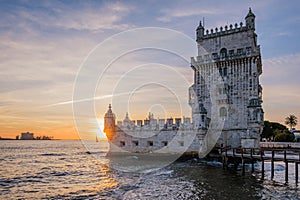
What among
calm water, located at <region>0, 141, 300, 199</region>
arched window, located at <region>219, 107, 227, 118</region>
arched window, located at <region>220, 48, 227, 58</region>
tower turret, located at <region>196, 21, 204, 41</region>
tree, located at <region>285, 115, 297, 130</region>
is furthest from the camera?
tree, located at <region>285, 115, 297, 130</region>

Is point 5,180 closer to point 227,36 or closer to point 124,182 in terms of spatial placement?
point 124,182

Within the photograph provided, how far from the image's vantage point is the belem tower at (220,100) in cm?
3956

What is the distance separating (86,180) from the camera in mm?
29312

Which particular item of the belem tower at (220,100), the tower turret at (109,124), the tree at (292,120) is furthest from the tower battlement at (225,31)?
the tree at (292,120)

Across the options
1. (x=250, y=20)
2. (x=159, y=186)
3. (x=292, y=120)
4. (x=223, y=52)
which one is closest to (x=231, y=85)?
(x=223, y=52)

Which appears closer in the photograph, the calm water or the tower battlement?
the calm water

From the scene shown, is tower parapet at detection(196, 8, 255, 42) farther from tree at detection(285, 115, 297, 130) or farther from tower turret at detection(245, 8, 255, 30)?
tree at detection(285, 115, 297, 130)

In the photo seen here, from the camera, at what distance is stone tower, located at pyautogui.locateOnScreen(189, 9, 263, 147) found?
128 feet

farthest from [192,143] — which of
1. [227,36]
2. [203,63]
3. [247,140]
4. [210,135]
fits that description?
[227,36]

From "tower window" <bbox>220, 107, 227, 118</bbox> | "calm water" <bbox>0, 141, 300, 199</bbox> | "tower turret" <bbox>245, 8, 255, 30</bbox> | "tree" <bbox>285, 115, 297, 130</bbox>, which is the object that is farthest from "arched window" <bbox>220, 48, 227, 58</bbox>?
"tree" <bbox>285, 115, 297, 130</bbox>

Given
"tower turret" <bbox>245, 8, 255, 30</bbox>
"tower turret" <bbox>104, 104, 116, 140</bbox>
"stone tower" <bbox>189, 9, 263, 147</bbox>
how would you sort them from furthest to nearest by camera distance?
"tower turret" <bbox>104, 104, 116, 140</bbox> → "tower turret" <bbox>245, 8, 255, 30</bbox> → "stone tower" <bbox>189, 9, 263, 147</bbox>

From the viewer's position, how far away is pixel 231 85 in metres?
41.1

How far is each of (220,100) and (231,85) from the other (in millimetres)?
2695

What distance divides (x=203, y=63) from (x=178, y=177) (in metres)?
21.1
